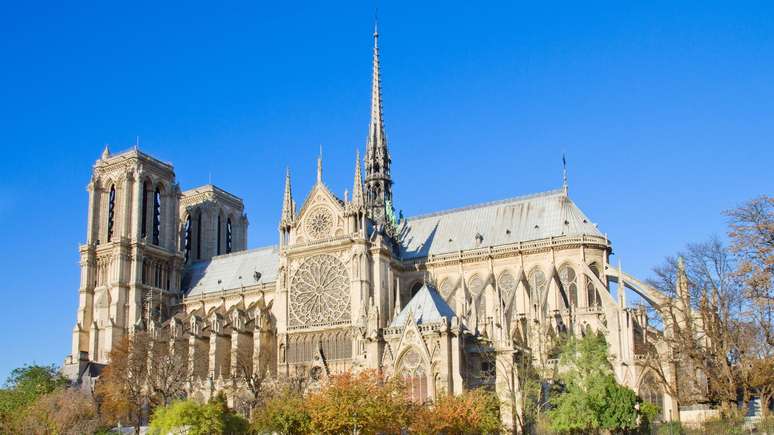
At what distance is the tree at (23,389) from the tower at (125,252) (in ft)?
28.5

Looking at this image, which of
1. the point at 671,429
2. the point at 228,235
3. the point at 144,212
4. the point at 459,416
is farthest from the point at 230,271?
the point at 671,429

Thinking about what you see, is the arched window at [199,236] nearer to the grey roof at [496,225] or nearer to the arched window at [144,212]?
the arched window at [144,212]

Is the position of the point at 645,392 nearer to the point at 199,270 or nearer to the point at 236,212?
the point at 199,270

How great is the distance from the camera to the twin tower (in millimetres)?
74312

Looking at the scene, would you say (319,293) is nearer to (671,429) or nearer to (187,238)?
(671,429)

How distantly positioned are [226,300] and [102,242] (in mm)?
13480

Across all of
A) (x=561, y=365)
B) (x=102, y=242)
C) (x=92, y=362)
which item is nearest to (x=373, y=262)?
(x=561, y=365)

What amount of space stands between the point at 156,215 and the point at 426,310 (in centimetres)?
4162

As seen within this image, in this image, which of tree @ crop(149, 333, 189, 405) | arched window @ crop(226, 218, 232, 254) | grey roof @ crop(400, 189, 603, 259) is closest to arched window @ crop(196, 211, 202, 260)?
arched window @ crop(226, 218, 232, 254)

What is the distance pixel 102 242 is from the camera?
80562 millimetres

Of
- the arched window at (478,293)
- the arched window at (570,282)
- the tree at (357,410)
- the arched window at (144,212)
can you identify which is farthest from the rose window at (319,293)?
the arched window at (144,212)

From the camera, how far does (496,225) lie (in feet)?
224

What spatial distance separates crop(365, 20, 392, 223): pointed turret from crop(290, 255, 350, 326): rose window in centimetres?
841

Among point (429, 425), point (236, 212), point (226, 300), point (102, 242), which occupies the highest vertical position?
point (236, 212)
